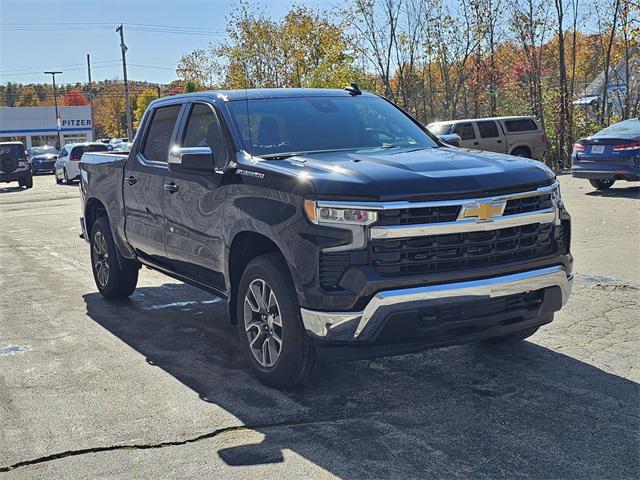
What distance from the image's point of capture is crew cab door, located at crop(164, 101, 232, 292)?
5.47 meters

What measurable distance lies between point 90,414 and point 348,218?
1.97 m

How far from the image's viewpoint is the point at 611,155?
1513 cm

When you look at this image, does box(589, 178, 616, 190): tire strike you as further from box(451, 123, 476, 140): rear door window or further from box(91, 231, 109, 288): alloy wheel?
box(91, 231, 109, 288): alloy wheel

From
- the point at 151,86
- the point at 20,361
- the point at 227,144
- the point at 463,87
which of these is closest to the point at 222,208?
the point at 227,144

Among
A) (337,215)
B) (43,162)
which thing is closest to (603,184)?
(337,215)

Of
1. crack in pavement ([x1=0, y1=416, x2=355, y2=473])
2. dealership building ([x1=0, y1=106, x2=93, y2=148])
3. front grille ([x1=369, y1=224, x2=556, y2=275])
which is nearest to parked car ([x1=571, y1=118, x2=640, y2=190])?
front grille ([x1=369, y1=224, x2=556, y2=275])

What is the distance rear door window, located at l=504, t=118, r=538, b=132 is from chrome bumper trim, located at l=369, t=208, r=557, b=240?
61.2ft

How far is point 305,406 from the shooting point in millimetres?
4695

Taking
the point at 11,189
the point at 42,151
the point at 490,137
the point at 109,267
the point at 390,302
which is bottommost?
the point at 11,189

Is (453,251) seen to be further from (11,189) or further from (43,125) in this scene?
(43,125)

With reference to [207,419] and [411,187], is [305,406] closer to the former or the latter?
[207,419]

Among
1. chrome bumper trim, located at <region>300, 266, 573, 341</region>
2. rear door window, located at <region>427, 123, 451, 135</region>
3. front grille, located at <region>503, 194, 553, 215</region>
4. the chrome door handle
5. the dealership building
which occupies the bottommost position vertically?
chrome bumper trim, located at <region>300, 266, 573, 341</region>

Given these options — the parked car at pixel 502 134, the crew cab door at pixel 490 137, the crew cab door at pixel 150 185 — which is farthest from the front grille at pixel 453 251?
the crew cab door at pixel 490 137

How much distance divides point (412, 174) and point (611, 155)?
11.9 meters
